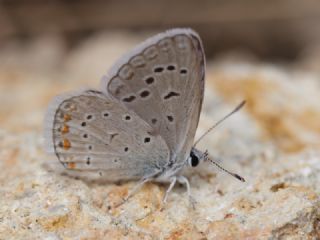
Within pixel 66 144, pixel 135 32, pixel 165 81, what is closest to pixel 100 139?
pixel 66 144

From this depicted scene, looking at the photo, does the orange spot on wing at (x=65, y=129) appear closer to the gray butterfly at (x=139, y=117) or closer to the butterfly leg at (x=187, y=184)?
the gray butterfly at (x=139, y=117)

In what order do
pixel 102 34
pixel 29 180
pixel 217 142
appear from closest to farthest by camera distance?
pixel 29 180 → pixel 217 142 → pixel 102 34

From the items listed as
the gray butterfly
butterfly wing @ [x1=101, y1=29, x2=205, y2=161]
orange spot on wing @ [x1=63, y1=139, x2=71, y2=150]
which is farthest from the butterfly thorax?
orange spot on wing @ [x1=63, y1=139, x2=71, y2=150]

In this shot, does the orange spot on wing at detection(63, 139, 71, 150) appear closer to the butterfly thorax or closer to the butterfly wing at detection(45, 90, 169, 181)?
the butterfly wing at detection(45, 90, 169, 181)

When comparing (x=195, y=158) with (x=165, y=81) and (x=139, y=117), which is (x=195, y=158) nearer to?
(x=139, y=117)

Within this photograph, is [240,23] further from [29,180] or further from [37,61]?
[29,180]

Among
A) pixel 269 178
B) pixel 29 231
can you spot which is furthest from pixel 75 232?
pixel 269 178
